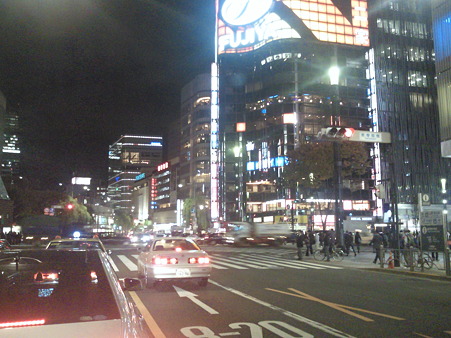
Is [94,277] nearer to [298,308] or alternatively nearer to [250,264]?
[298,308]

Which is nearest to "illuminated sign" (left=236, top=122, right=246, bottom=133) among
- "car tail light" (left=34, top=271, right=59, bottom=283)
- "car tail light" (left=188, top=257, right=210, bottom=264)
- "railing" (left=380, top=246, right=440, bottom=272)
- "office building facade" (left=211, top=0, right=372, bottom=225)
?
"office building facade" (left=211, top=0, right=372, bottom=225)

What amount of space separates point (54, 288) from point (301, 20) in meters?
81.7

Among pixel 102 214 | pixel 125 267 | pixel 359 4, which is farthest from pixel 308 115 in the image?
pixel 102 214

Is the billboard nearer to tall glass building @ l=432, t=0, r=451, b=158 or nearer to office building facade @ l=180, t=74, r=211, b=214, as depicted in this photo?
office building facade @ l=180, t=74, r=211, b=214

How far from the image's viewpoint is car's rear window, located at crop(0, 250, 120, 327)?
2.82 m

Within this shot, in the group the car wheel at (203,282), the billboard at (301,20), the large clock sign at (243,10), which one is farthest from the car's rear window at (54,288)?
the large clock sign at (243,10)

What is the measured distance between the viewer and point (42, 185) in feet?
328

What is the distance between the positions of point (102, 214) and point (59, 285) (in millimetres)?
136362

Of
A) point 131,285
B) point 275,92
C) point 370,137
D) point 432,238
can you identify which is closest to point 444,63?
point 370,137

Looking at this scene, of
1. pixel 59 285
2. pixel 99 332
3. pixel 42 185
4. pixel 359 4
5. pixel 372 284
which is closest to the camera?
pixel 99 332

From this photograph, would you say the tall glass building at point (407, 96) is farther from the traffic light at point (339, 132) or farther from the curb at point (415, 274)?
the curb at point (415, 274)

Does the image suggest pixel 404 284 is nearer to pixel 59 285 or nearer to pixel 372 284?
pixel 372 284

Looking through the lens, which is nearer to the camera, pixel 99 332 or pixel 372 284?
pixel 99 332

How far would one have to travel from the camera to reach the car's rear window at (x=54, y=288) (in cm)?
282
